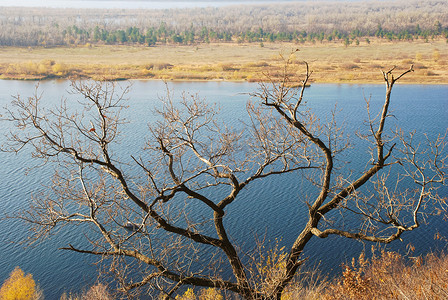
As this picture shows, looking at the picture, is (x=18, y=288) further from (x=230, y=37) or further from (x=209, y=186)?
(x=230, y=37)

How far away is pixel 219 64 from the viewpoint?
56.2m

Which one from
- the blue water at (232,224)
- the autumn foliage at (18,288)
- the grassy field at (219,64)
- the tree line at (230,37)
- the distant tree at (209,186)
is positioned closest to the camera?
the distant tree at (209,186)

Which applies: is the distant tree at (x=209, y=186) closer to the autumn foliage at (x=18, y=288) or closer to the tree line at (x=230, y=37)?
the autumn foliage at (x=18, y=288)

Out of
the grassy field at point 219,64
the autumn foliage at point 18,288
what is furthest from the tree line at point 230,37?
the autumn foliage at point 18,288

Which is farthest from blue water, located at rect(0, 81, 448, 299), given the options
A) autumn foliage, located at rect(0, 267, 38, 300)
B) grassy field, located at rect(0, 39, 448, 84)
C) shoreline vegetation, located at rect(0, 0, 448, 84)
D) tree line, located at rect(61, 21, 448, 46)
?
tree line, located at rect(61, 21, 448, 46)

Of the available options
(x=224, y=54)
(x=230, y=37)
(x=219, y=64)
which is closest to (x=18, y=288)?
(x=219, y=64)

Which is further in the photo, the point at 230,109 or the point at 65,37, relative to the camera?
the point at 65,37

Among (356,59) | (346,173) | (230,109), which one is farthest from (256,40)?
(346,173)

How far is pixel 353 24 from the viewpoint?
389 ft

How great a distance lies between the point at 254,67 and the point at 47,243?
42.7 m

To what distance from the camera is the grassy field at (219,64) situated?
4797 centimetres

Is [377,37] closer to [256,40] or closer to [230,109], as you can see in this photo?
[256,40]

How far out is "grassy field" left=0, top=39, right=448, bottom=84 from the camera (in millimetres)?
47969

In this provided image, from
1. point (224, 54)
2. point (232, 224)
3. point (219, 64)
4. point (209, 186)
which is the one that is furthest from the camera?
point (224, 54)
